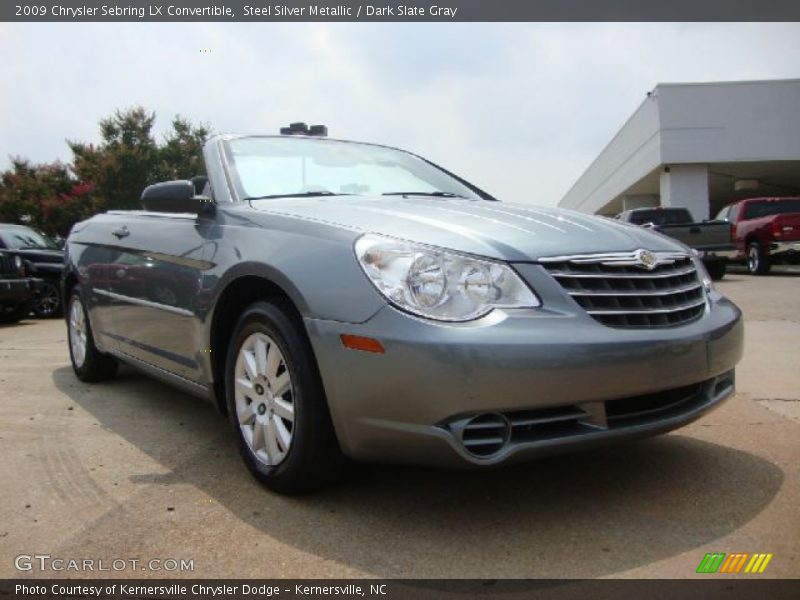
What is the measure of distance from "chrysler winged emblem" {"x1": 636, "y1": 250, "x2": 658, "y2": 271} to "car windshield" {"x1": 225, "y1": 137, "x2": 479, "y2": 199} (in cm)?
144

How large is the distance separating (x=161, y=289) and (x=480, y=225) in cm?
183

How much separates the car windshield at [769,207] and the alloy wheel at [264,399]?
15.1 meters

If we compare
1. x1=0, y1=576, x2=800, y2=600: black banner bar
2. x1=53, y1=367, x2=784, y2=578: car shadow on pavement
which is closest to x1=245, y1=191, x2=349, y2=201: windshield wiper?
x1=53, y1=367, x2=784, y2=578: car shadow on pavement

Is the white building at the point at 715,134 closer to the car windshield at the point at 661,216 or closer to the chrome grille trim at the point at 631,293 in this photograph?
the car windshield at the point at 661,216

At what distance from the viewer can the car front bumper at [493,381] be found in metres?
2.34

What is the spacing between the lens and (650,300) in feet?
8.92

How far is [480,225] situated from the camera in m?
2.84

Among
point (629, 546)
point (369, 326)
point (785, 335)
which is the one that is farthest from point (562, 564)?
point (785, 335)

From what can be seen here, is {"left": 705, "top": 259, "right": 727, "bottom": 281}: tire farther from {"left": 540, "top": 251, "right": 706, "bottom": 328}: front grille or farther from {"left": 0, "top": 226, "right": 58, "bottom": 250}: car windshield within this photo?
{"left": 540, "top": 251, "right": 706, "bottom": 328}: front grille

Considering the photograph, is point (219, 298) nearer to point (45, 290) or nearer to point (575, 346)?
point (575, 346)

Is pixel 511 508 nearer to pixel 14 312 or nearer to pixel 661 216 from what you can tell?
pixel 14 312

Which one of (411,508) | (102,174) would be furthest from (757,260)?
(102,174)

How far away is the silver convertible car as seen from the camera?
2385 millimetres

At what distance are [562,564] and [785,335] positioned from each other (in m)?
5.46
